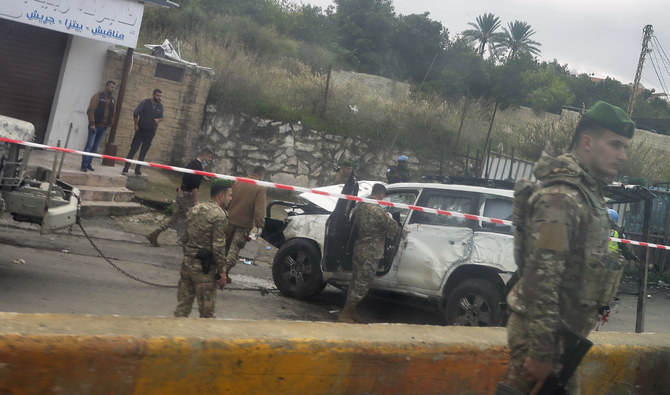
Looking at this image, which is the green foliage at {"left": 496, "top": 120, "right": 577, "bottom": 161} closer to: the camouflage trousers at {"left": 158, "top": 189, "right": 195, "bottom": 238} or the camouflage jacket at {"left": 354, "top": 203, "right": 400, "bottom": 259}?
the camouflage trousers at {"left": 158, "top": 189, "right": 195, "bottom": 238}

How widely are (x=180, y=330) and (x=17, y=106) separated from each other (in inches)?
503

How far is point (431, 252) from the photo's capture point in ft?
26.2

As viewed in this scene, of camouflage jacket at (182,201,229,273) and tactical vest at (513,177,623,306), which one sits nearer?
tactical vest at (513,177,623,306)

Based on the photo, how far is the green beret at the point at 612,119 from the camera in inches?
127

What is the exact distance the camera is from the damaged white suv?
757cm

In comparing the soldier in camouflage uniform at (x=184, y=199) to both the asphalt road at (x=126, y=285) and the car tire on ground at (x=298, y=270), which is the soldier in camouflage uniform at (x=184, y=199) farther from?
the car tire on ground at (x=298, y=270)

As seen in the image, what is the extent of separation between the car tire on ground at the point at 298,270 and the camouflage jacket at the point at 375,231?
996 millimetres

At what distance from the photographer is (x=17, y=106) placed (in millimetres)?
14242

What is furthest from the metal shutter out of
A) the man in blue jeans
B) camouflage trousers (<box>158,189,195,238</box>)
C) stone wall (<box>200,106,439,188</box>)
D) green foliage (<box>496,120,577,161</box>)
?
green foliage (<box>496,120,577,161</box>)

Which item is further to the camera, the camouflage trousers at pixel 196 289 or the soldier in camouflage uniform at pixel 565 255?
the camouflage trousers at pixel 196 289

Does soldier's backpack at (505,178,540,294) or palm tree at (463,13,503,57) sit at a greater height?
palm tree at (463,13,503,57)

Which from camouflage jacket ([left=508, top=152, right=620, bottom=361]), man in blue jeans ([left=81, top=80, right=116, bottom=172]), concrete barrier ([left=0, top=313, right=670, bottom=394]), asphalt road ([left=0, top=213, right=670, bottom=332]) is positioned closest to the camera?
concrete barrier ([left=0, top=313, right=670, bottom=394])

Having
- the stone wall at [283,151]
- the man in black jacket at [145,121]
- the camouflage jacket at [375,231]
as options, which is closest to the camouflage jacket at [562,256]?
the camouflage jacket at [375,231]

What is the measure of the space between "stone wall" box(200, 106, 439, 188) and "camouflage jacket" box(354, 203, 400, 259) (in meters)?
9.10
